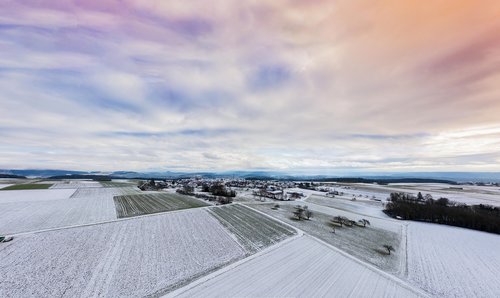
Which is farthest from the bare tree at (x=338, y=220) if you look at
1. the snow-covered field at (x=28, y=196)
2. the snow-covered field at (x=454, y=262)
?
the snow-covered field at (x=28, y=196)

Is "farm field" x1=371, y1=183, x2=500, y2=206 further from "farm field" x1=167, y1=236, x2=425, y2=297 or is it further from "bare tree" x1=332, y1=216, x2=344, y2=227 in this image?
"farm field" x1=167, y1=236, x2=425, y2=297

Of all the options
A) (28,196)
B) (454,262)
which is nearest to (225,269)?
(454,262)

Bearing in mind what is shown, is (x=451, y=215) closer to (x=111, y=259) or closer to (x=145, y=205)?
(x=111, y=259)

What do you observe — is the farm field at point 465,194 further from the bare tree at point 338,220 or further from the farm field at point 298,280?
the farm field at point 298,280

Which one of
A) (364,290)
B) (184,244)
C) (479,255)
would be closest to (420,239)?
(479,255)

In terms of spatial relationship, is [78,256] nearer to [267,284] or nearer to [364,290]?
[267,284]

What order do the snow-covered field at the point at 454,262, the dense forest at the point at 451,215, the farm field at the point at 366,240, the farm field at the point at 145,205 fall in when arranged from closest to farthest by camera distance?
the snow-covered field at the point at 454,262, the farm field at the point at 366,240, the dense forest at the point at 451,215, the farm field at the point at 145,205

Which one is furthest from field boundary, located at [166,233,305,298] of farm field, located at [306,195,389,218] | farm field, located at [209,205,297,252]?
farm field, located at [306,195,389,218]
